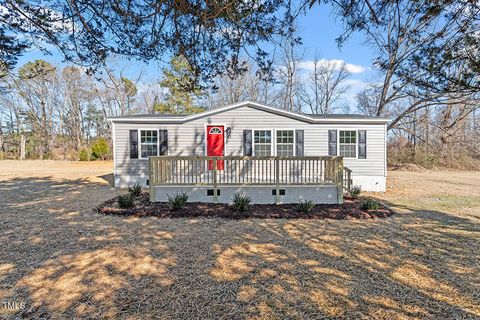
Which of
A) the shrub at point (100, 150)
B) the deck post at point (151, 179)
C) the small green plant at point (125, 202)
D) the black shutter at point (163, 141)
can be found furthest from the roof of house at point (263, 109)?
the shrub at point (100, 150)

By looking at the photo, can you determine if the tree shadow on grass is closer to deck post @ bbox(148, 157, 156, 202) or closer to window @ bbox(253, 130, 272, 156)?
deck post @ bbox(148, 157, 156, 202)

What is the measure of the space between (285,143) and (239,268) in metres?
7.06

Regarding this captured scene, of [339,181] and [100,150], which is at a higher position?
[100,150]

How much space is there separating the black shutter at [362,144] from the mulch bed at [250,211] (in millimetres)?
3523

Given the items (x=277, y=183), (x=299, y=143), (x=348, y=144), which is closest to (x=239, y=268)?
(x=277, y=183)

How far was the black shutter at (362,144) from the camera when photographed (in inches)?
380

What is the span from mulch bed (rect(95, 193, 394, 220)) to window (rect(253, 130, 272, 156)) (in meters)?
3.28

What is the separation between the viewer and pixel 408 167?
18.1m

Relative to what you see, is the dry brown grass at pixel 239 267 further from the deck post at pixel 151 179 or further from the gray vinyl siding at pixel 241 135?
the gray vinyl siding at pixel 241 135

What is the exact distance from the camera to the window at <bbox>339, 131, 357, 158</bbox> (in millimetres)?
9703

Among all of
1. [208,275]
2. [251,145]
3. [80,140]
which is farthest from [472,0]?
[80,140]

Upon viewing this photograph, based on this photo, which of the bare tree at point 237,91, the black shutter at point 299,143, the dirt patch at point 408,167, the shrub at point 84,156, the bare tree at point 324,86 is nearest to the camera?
the black shutter at point 299,143

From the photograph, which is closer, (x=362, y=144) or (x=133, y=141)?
(x=362, y=144)

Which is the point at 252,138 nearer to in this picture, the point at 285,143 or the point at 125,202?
the point at 285,143
